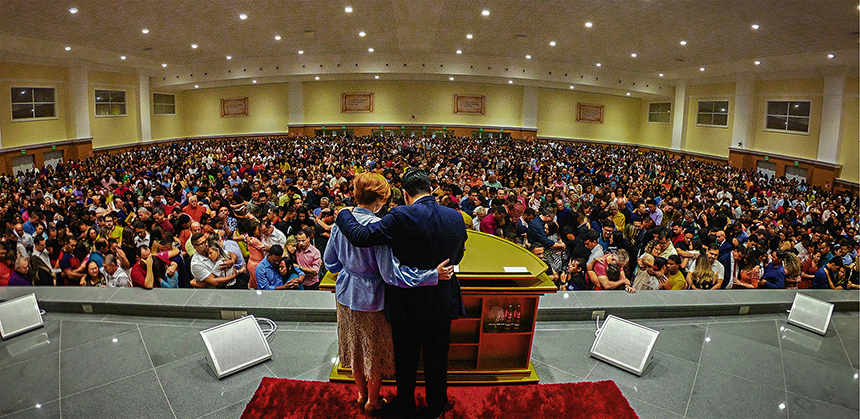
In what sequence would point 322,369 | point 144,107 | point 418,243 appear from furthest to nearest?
point 144,107
point 322,369
point 418,243

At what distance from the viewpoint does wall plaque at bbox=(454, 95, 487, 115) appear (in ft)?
83.9

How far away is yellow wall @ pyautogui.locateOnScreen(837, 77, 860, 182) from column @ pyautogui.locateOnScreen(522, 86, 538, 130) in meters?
12.9

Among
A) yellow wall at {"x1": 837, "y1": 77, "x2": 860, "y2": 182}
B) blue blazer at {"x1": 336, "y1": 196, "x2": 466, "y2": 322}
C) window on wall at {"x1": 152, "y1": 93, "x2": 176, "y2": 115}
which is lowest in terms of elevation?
blue blazer at {"x1": 336, "y1": 196, "x2": 466, "y2": 322}

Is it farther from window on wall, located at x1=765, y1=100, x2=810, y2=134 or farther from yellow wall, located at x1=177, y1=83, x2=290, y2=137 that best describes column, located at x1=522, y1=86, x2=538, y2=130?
yellow wall, located at x1=177, y1=83, x2=290, y2=137

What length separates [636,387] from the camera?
3.42 meters

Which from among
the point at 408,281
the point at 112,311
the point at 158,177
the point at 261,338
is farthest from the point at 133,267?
the point at 158,177

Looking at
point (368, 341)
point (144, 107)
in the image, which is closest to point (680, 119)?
point (368, 341)

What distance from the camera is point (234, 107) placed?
1046 inches

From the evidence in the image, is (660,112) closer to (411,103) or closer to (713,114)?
(713,114)

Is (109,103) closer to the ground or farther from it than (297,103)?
closer to the ground

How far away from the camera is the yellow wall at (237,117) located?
2586cm

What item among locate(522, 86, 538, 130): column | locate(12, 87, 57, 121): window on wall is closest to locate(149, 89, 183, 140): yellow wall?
locate(12, 87, 57, 121): window on wall

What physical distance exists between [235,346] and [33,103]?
753 inches

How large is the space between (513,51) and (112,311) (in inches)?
667
